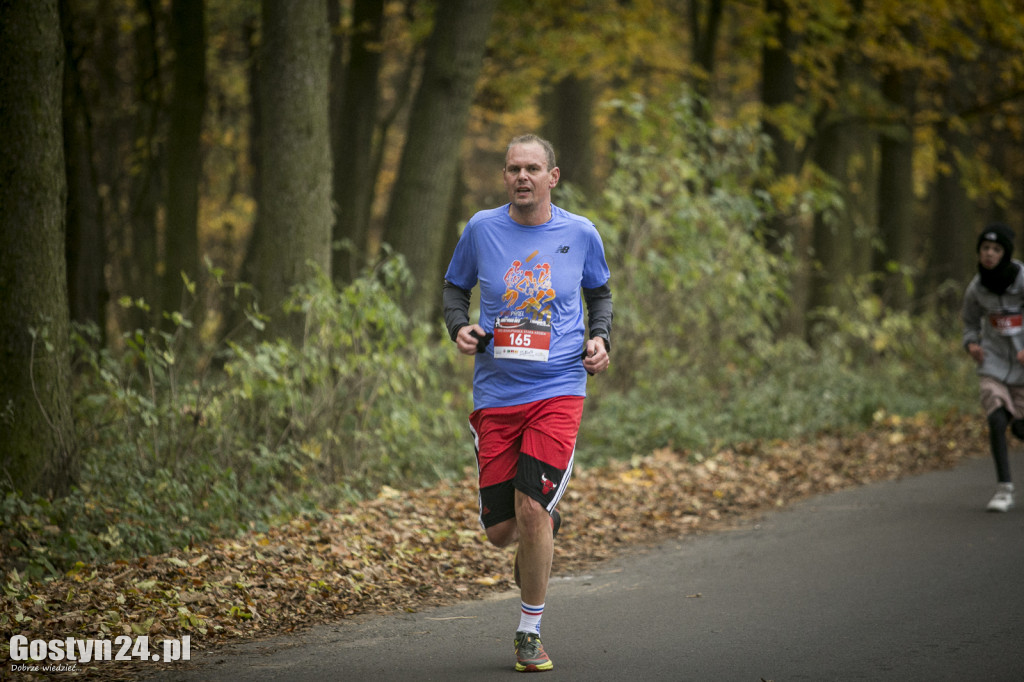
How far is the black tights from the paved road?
0.44m

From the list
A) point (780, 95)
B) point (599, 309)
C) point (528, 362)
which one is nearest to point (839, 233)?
point (780, 95)

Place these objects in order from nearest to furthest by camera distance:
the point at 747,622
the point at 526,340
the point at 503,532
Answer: the point at 526,340 → the point at 503,532 → the point at 747,622

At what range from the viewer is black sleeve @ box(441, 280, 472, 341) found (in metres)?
5.32

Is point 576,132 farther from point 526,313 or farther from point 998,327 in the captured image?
point 526,313

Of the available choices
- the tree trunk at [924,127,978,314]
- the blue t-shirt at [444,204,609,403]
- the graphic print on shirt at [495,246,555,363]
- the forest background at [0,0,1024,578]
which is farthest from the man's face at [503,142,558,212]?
the tree trunk at [924,127,978,314]

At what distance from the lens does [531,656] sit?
4.94 metres

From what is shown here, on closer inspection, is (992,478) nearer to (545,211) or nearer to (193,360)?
(545,211)

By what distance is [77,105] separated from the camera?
11.1 metres

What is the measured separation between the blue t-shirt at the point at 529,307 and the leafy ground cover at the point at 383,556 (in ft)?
5.91

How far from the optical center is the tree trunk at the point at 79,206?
1027 cm

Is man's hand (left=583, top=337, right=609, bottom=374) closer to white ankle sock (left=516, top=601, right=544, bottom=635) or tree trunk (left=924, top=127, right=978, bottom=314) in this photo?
white ankle sock (left=516, top=601, right=544, bottom=635)

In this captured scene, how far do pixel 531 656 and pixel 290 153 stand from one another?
6.06 m

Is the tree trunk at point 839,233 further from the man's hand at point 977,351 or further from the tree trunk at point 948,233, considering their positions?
the man's hand at point 977,351

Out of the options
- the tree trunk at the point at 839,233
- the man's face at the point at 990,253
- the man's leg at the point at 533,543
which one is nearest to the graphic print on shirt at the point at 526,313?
the man's leg at the point at 533,543
